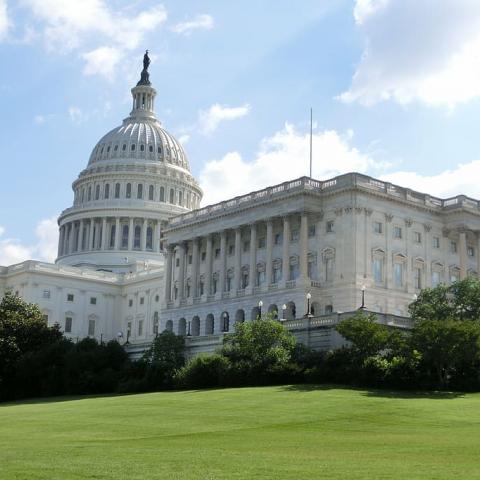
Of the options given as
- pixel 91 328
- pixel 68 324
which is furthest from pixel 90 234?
pixel 68 324

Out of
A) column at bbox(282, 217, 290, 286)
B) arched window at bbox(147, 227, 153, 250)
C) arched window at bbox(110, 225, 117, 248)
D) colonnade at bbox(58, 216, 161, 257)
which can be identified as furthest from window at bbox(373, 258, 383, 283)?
arched window at bbox(110, 225, 117, 248)

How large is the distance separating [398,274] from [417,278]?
10.8 ft

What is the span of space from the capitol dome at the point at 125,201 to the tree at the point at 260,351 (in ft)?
326

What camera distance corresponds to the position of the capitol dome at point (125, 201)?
18138 centimetres

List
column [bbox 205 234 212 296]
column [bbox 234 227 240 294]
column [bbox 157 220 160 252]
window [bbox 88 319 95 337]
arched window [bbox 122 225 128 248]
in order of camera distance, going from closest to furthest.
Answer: column [bbox 234 227 240 294], column [bbox 205 234 212 296], window [bbox 88 319 95 337], arched window [bbox 122 225 128 248], column [bbox 157 220 160 252]

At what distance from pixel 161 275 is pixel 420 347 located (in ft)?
311

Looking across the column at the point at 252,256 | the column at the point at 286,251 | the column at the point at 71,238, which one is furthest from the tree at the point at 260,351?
the column at the point at 71,238

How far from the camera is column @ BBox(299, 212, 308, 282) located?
106688 mm

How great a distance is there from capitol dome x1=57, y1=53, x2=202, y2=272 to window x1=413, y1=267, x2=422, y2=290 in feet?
257

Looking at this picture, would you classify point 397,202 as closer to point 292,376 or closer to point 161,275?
point 292,376

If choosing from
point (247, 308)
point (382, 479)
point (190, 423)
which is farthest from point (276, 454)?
point (247, 308)

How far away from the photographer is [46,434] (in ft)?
147

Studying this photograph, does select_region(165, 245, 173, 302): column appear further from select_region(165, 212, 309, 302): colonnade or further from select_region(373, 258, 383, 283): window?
select_region(373, 258, 383, 283): window

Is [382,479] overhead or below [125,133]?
below
